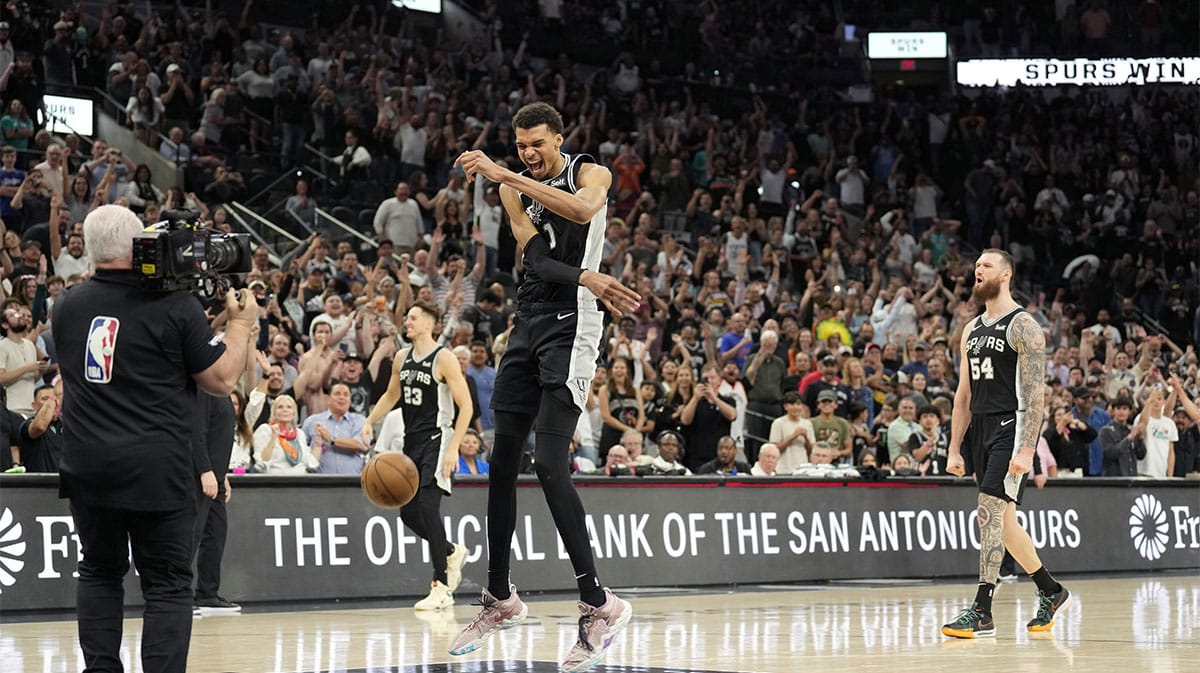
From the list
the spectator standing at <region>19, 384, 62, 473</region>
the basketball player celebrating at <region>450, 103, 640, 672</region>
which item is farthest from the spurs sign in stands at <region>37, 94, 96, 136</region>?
the basketball player celebrating at <region>450, 103, 640, 672</region>

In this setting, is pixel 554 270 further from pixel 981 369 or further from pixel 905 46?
pixel 905 46

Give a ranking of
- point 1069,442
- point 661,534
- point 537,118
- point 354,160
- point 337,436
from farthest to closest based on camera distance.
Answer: point 354,160 → point 1069,442 → point 661,534 → point 337,436 → point 537,118

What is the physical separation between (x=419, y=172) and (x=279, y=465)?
9.22 m

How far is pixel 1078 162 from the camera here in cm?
3338

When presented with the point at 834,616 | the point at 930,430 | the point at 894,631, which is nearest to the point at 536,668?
the point at 894,631

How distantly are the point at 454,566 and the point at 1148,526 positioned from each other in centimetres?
972

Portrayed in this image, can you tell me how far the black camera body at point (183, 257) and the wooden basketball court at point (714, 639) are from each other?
8.85ft

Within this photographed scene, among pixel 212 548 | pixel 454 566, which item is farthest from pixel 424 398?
pixel 212 548

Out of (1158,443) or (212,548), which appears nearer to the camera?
(212,548)

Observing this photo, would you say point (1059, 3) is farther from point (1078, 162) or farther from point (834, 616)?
point (834, 616)

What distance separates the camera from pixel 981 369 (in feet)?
36.9

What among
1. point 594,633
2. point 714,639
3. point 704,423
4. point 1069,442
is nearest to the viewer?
point 594,633

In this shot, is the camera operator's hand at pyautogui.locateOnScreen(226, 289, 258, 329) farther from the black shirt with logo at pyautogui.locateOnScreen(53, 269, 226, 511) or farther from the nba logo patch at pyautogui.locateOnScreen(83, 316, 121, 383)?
the nba logo patch at pyautogui.locateOnScreen(83, 316, 121, 383)

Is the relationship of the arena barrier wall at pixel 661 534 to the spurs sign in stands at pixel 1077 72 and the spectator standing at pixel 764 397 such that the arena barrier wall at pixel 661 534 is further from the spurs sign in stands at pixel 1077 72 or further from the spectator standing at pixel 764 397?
the spurs sign in stands at pixel 1077 72
